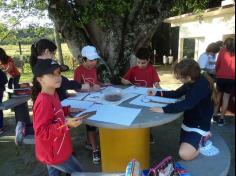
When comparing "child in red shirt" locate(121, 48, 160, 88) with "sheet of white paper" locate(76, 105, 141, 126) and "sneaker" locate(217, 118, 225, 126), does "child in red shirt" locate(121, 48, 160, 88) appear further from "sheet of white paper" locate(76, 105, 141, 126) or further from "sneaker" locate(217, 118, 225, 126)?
"sneaker" locate(217, 118, 225, 126)

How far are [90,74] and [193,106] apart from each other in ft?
6.16

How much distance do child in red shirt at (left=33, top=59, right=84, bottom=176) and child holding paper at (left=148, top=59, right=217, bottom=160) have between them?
3.02ft

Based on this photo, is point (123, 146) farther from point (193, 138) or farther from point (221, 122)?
point (221, 122)

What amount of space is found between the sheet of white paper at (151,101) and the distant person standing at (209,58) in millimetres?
1565

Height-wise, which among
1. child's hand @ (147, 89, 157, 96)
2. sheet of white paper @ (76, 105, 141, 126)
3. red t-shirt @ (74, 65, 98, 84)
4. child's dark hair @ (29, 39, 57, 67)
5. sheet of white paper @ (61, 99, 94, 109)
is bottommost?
sheet of white paper @ (76, 105, 141, 126)

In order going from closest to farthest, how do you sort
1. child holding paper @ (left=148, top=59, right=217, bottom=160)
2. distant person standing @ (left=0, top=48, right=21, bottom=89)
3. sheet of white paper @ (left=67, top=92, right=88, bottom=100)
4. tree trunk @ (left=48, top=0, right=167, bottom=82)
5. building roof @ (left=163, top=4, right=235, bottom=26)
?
child holding paper @ (left=148, top=59, right=217, bottom=160) → sheet of white paper @ (left=67, top=92, right=88, bottom=100) → tree trunk @ (left=48, top=0, right=167, bottom=82) → distant person standing @ (left=0, top=48, right=21, bottom=89) → building roof @ (left=163, top=4, right=235, bottom=26)

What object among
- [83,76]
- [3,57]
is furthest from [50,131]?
[3,57]

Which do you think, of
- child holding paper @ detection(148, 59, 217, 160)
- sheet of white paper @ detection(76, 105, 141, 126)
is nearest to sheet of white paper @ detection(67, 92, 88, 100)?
sheet of white paper @ detection(76, 105, 141, 126)

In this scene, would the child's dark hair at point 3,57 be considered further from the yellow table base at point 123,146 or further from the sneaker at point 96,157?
the yellow table base at point 123,146

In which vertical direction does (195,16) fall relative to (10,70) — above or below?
above

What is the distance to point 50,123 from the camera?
2430mm

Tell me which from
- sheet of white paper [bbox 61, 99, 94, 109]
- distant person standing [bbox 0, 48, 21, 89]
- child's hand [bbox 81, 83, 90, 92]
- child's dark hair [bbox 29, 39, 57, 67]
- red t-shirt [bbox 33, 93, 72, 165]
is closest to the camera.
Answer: red t-shirt [bbox 33, 93, 72, 165]

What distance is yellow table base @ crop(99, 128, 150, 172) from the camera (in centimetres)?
328

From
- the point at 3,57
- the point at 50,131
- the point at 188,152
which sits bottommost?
the point at 188,152
